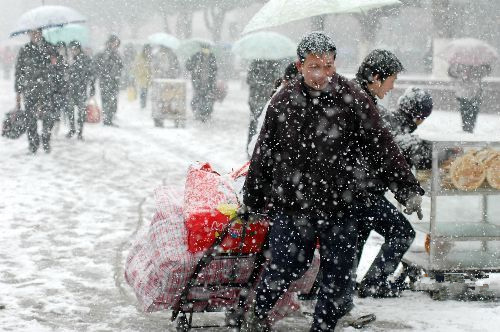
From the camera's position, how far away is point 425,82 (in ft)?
76.5

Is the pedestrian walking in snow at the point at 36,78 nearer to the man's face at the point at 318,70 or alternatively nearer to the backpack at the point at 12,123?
the backpack at the point at 12,123

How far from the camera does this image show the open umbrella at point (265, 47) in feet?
50.2

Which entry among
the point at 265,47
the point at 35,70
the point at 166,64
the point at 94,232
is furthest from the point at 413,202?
the point at 166,64

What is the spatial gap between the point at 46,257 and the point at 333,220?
3.53 metres

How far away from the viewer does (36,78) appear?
1218 centimetres

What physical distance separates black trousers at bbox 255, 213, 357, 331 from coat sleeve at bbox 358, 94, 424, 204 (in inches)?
16.1

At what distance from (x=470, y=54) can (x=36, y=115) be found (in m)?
9.81

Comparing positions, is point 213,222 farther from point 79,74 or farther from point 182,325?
point 79,74

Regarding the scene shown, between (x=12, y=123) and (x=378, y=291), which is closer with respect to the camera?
(x=378, y=291)

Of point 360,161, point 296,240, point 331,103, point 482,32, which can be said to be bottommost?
point 296,240

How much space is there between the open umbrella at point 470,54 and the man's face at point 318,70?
44.0 ft

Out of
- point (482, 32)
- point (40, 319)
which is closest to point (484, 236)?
point (40, 319)

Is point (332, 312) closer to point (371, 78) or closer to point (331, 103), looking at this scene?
point (331, 103)

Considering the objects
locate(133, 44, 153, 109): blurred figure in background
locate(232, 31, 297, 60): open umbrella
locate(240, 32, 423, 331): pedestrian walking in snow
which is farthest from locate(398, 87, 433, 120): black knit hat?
locate(133, 44, 153, 109): blurred figure in background
